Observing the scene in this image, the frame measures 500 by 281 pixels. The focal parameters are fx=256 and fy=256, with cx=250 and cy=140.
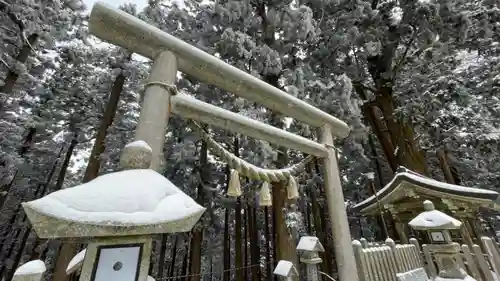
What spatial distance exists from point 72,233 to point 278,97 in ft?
9.90

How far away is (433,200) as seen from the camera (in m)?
Result: 7.89

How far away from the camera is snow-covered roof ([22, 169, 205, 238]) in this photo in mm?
1080

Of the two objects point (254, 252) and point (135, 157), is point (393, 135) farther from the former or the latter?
point (135, 157)

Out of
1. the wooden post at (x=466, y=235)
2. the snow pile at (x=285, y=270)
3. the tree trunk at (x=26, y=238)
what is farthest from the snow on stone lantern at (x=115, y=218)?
the tree trunk at (x=26, y=238)

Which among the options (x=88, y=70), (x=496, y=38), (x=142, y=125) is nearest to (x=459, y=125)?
(x=496, y=38)

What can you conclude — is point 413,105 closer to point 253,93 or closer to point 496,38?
point 496,38

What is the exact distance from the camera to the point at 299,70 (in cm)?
736

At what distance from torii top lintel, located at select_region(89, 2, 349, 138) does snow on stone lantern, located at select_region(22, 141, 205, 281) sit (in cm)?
176

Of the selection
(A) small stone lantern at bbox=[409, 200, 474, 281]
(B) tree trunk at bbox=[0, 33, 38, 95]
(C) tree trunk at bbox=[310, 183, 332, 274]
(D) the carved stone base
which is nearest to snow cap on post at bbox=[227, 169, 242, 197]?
(D) the carved stone base

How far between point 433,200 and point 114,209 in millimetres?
9308

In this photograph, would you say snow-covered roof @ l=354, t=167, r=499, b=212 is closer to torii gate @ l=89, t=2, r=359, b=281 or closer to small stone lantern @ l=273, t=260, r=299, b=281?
torii gate @ l=89, t=2, r=359, b=281

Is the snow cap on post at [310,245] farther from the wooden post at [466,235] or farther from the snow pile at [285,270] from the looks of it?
the wooden post at [466,235]

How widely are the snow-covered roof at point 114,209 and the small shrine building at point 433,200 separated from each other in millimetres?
8249

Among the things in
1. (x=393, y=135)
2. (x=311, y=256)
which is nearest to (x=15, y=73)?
(x=311, y=256)
